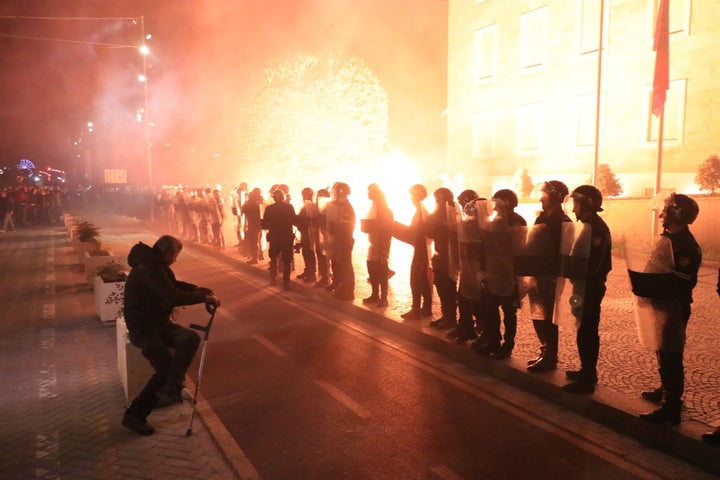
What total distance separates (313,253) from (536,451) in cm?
759

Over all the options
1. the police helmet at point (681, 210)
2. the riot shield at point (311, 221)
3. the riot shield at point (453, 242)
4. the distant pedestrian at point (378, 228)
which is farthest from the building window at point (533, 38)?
the police helmet at point (681, 210)

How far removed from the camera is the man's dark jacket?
459 cm

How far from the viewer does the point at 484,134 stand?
28.1 m

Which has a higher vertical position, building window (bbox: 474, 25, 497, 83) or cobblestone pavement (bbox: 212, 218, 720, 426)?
building window (bbox: 474, 25, 497, 83)

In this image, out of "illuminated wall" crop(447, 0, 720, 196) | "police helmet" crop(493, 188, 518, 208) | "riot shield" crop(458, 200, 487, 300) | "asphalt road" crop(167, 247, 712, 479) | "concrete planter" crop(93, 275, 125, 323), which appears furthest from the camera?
"illuminated wall" crop(447, 0, 720, 196)

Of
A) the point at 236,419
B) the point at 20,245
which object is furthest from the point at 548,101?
the point at 236,419

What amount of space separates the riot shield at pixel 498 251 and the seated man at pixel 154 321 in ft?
9.71

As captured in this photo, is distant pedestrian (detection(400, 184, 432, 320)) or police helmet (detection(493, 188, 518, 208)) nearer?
police helmet (detection(493, 188, 518, 208))

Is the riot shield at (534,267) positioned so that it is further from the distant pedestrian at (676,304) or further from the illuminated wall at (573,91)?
the illuminated wall at (573,91)

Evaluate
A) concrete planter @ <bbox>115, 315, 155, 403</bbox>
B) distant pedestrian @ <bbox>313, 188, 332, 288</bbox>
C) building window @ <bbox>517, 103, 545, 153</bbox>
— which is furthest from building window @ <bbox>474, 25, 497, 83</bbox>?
concrete planter @ <bbox>115, 315, 155, 403</bbox>

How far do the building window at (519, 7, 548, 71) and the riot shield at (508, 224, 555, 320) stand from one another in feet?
70.4

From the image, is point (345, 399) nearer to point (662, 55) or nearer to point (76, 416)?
point (76, 416)

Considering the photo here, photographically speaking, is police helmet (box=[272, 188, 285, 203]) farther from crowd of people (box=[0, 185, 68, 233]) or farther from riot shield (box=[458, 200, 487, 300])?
crowd of people (box=[0, 185, 68, 233])

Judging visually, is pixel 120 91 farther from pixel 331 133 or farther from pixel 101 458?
pixel 101 458
